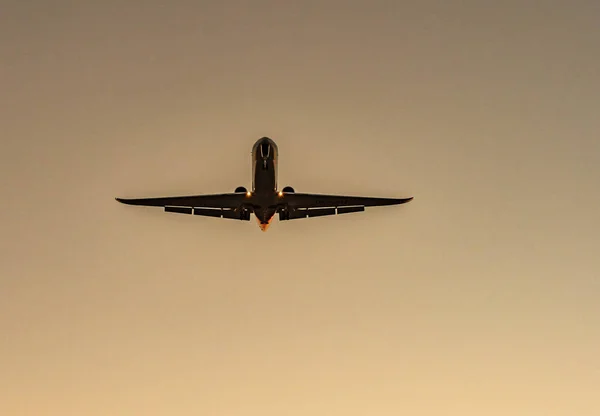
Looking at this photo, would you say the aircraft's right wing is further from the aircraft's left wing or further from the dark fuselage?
the aircraft's left wing

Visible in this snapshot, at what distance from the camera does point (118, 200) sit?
112188 millimetres

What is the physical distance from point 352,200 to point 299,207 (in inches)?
236

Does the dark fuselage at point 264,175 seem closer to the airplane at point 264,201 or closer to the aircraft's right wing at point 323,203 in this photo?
the airplane at point 264,201

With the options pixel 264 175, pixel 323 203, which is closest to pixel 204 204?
pixel 264 175

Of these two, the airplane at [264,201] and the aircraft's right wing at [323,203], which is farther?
the aircraft's right wing at [323,203]

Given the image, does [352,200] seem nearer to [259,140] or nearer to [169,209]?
[259,140]

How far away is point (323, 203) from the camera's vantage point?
112125 millimetres

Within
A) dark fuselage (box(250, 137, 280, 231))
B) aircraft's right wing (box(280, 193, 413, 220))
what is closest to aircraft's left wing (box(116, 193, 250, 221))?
dark fuselage (box(250, 137, 280, 231))

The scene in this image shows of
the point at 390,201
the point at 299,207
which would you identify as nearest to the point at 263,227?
the point at 299,207

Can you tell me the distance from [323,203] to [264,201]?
23.8 ft

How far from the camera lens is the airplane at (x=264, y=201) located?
10675 cm

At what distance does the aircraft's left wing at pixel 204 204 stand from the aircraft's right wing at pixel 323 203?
4808 millimetres

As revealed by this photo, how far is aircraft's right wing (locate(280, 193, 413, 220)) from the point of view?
110 m

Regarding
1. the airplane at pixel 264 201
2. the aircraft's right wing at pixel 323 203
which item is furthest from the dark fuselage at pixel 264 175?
the aircraft's right wing at pixel 323 203
